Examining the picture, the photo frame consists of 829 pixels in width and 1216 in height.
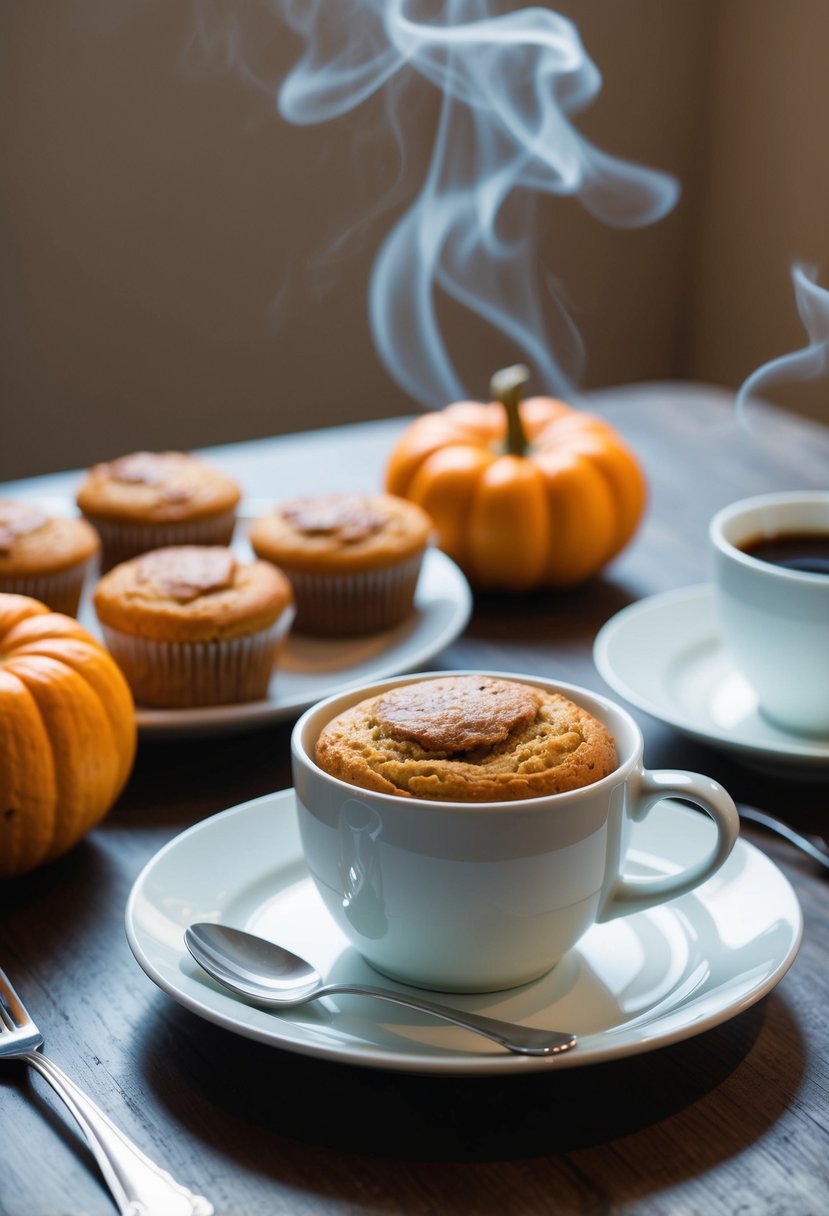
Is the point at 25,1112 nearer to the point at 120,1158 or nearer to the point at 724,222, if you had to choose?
the point at 120,1158

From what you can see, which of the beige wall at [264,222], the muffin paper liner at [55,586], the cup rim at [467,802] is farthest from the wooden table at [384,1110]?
the beige wall at [264,222]

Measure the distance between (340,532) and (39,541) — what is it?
Result: 0.35 m

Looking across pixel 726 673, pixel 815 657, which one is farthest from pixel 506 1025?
pixel 726 673

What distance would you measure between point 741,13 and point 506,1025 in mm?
4190

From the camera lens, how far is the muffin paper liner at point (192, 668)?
1.33 metres

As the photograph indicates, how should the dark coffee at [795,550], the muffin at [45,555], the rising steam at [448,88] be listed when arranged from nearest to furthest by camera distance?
the dark coffee at [795,550] < the muffin at [45,555] < the rising steam at [448,88]

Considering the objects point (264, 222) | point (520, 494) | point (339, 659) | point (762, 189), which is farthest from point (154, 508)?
point (762, 189)

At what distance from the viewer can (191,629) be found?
133cm

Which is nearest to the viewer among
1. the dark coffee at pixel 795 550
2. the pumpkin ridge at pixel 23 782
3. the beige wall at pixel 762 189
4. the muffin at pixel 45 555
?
the pumpkin ridge at pixel 23 782

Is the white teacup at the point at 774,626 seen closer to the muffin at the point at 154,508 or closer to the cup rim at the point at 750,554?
the cup rim at the point at 750,554

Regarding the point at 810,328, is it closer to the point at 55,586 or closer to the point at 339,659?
the point at 339,659

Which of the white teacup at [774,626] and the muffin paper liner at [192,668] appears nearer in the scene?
the white teacup at [774,626]

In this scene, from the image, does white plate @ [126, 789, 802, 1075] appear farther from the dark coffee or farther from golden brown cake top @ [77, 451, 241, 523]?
golden brown cake top @ [77, 451, 241, 523]

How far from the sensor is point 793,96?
4086mm
